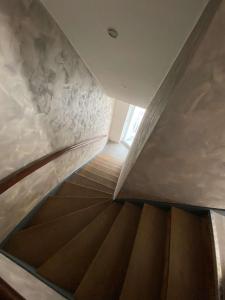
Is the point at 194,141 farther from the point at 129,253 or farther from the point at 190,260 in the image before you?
the point at 129,253

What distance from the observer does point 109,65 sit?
6.29 feet

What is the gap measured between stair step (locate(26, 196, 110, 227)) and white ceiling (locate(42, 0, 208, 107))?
5.89ft

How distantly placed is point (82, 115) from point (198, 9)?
1963 mm

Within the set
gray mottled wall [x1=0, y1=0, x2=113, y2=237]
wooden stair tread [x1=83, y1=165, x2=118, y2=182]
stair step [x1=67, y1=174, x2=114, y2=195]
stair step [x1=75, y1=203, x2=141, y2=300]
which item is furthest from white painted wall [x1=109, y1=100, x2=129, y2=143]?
stair step [x1=75, y1=203, x2=141, y2=300]

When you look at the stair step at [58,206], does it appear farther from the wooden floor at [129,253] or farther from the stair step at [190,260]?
the stair step at [190,260]

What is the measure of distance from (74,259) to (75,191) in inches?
48.9

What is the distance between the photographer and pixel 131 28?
1154mm

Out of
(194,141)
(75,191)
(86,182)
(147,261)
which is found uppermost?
(86,182)

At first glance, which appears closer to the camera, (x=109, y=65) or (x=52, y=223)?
(x=52, y=223)

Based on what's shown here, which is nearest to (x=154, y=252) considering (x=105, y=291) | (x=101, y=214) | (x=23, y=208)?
(x=105, y=291)

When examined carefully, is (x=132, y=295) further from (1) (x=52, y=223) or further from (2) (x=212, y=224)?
(1) (x=52, y=223)

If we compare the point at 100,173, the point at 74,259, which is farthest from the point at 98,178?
the point at 74,259

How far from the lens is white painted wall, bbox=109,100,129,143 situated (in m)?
5.72

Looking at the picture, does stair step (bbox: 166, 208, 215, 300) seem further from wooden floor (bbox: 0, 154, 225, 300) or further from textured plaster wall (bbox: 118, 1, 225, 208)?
textured plaster wall (bbox: 118, 1, 225, 208)
